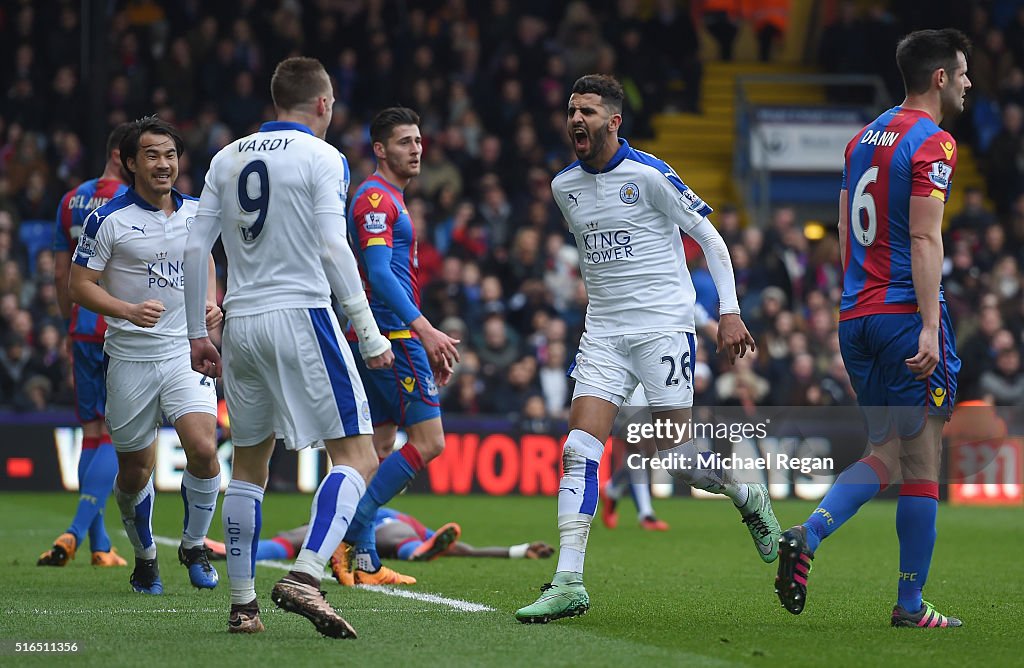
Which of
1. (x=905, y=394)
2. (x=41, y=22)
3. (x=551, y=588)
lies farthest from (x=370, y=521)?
(x=41, y=22)

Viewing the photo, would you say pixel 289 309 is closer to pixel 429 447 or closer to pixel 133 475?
pixel 133 475

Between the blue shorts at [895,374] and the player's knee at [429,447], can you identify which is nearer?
the blue shorts at [895,374]

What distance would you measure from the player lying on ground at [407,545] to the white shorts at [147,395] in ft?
5.52

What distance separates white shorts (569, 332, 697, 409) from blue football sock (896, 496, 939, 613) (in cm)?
114

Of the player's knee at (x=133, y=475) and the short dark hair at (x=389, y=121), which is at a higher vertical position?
the short dark hair at (x=389, y=121)

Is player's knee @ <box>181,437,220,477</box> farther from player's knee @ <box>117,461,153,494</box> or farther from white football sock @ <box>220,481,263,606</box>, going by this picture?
white football sock @ <box>220,481,263,606</box>

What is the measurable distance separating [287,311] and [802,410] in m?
11.8

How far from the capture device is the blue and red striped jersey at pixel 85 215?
927cm

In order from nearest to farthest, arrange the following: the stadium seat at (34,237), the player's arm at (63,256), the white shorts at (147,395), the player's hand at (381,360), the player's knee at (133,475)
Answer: the player's hand at (381,360)
the white shorts at (147,395)
the player's knee at (133,475)
the player's arm at (63,256)
the stadium seat at (34,237)

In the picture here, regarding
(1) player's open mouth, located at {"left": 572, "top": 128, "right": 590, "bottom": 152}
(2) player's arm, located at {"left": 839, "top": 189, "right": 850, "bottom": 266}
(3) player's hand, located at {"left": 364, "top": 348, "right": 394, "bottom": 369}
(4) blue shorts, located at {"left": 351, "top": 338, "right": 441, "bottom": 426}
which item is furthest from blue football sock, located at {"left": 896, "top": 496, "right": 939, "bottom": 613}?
(4) blue shorts, located at {"left": 351, "top": 338, "right": 441, "bottom": 426}

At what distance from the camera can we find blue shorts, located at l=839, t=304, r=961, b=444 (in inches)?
264

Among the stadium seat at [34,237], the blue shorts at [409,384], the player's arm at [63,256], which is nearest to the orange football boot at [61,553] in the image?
the player's arm at [63,256]

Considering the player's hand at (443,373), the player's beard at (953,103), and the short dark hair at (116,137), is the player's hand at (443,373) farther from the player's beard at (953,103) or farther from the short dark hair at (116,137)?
the short dark hair at (116,137)

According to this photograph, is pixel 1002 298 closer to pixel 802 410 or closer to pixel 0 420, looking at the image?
pixel 802 410
